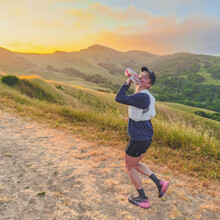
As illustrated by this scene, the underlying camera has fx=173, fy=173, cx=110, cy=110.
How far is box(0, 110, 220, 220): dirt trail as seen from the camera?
102 inches

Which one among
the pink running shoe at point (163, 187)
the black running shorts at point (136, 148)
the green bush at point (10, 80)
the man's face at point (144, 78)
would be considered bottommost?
the pink running shoe at point (163, 187)

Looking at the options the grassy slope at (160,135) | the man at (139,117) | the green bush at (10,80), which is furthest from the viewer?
the green bush at (10,80)

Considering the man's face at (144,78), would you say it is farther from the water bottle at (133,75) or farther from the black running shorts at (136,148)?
the black running shorts at (136,148)

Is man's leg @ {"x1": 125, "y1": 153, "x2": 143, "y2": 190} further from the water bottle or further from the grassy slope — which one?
the grassy slope

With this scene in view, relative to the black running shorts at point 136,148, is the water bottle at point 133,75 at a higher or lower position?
higher

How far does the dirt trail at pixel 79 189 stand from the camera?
2581 mm

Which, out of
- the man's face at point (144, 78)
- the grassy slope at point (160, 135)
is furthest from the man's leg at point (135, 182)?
the grassy slope at point (160, 135)

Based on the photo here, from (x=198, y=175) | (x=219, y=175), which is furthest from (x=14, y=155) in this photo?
(x=219, y=175)

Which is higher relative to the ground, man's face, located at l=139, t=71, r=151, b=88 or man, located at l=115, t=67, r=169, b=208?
man's face, located at l=139, t=71, r=151, b=88

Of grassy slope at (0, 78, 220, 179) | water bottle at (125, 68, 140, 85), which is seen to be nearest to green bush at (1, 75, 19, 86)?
grassy slope at (0, 78, 220, 179)

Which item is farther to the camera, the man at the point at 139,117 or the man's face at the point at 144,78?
the man's face at the point at 144,78

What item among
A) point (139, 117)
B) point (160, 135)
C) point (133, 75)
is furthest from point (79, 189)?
point (160, 135)

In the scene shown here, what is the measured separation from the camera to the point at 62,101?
15656mm

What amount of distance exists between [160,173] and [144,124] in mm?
1816
